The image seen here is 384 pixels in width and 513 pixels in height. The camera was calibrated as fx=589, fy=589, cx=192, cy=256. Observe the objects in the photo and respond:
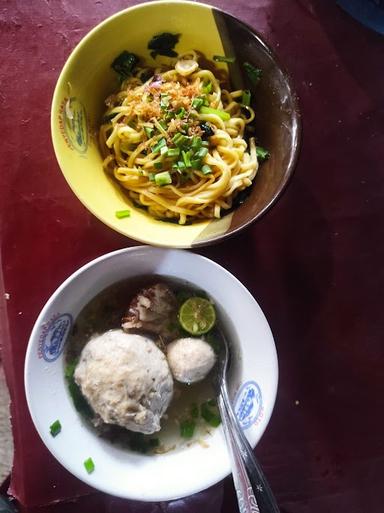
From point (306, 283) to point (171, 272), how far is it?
0.39 meters

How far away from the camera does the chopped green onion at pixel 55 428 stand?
1359mm

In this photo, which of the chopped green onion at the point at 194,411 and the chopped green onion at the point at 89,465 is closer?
the chopped green onion at the point at 89,465

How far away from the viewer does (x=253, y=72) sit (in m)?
1.41

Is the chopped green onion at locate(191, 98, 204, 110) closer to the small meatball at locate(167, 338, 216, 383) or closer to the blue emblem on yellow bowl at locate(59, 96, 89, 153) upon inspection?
the blue emblem on yellow bowl at locate(59, 96, 89, 153)

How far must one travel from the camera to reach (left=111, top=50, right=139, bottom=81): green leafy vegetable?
56.3 inches

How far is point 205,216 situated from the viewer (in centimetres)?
143

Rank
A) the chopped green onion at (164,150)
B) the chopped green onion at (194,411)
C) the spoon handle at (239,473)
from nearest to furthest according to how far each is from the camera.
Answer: the spoon handle at (239,473)
the chopped green onion at (164,150)
the chopped green onion at (194,411)

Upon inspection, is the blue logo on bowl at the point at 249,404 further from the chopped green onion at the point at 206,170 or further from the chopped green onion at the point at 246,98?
the chopped green onion at the point at 246,98

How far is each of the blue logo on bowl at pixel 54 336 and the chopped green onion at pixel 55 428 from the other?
146 millimetres

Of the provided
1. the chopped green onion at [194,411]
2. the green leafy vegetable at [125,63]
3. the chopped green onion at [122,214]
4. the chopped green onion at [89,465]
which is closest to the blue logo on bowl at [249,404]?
the chopped green onion at [194,411]

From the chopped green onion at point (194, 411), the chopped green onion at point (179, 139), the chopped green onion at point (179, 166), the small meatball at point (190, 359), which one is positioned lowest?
the chopped green onion at point (194, 411)

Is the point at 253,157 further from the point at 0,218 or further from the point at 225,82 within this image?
the point at 0,218

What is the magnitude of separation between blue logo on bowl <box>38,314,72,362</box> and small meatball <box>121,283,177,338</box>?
14 centimetres

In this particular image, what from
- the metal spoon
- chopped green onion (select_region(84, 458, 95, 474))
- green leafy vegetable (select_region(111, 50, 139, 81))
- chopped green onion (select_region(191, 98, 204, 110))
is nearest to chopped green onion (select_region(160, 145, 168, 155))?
chopped green onion (select_region(191, 98, 204, 110))
